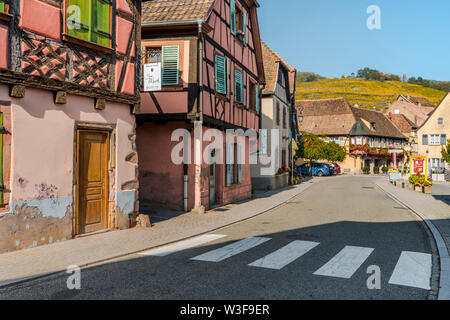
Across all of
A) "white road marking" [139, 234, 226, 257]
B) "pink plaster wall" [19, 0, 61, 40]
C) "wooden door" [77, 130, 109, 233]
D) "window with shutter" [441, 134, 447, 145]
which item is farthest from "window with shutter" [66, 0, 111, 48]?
"window with shutter" [441, 134, 447, 145]

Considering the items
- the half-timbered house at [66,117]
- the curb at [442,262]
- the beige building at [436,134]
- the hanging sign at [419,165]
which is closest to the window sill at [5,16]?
the half-timbered house at [66,117]

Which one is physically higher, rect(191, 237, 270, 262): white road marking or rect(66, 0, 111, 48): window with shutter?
rect(66, 0, 111, 48): window with shutter

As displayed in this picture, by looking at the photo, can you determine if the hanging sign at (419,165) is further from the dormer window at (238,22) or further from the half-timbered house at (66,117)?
the half-timbered house at (66,117)

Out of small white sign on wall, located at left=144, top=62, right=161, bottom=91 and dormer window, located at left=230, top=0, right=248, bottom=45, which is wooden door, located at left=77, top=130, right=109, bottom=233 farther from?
dormer window, located at left=230, top=0, right=248, bottom=45

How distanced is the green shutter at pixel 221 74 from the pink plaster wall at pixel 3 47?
7986mm

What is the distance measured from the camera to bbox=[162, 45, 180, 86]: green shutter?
42.0 feet

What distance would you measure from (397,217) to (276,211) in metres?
3.96

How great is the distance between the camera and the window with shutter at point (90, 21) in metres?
8.28

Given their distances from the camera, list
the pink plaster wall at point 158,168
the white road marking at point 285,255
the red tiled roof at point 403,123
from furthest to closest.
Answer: the red tiled roof at point 403,123 < the pink plaster wall at point 158,168 < the white road marking at point 285,255

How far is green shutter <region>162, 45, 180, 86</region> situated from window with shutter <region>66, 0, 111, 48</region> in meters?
3.69

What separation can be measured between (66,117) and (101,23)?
2401 millimetres

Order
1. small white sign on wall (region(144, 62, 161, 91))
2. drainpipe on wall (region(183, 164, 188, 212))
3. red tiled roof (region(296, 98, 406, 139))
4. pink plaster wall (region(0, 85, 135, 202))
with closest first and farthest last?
pink plaster wall (region(0, 85, 135, 202)) → small white sign on wall (region(144, 62, 161, 91)) → drainpipe on wall (region(183, 164, 188, 212)) → red tiled roof (region(296, 98, 406, 139))

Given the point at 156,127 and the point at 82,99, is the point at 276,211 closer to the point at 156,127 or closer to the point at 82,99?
the point at 156,127
